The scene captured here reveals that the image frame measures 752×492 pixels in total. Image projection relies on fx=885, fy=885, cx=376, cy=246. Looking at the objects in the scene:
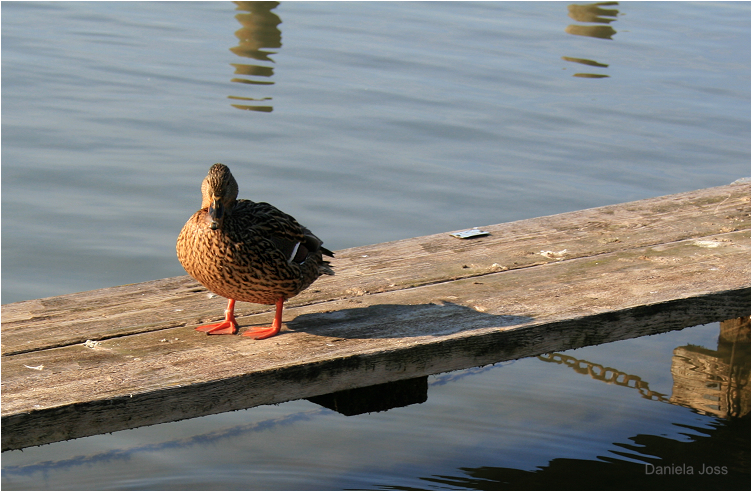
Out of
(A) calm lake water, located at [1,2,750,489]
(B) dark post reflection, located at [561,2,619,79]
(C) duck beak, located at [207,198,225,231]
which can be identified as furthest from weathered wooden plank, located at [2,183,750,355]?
(B) dark post reflection, located at [561,2,619,79]

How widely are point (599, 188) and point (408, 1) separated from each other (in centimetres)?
731

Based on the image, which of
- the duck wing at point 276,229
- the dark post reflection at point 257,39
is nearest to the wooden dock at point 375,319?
the duck wing at point 276,229

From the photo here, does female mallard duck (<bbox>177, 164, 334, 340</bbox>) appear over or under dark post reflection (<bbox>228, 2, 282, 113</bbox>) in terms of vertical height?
under

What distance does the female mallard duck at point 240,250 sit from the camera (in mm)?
3438

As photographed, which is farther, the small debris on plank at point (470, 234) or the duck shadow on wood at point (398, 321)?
the small debris on plank at point (470, 234)

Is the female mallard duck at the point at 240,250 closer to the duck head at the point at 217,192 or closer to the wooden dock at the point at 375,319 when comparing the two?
the duck head at the point at 217,192

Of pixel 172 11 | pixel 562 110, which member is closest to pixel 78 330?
pixel 562 110

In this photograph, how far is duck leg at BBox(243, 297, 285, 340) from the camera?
365cm

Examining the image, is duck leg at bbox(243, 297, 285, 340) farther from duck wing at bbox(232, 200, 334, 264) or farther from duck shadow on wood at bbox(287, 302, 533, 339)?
duck wing at bbox(232, 200, 334, 264)

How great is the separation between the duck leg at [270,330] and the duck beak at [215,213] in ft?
1.50

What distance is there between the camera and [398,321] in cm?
385

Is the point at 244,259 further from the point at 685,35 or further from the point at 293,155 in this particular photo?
the point at 685,35

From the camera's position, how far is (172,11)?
13.4 m

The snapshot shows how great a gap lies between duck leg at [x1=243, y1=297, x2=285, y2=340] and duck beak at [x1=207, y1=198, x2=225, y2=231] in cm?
46
